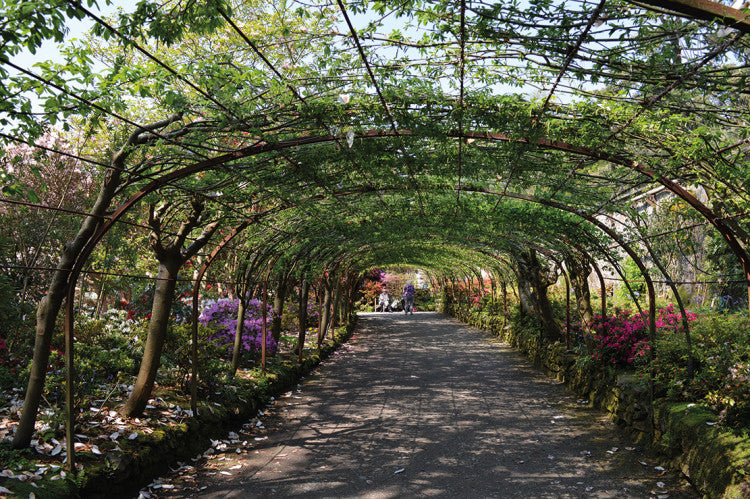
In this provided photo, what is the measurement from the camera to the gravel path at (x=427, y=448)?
4375mm

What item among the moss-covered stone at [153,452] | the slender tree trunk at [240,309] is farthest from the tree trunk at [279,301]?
the moss-covered stone at [153,452]

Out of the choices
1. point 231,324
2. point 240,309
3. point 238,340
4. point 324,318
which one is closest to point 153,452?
point 238,340

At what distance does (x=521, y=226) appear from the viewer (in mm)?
8711

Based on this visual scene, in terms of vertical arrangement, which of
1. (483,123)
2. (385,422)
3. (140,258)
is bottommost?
(385,422)

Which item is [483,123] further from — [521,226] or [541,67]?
[521,226]

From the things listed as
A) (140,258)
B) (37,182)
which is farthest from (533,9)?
(140,258)

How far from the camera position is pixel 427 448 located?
548 cm

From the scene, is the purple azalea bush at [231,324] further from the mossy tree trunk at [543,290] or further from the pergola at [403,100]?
the mossy tree trunk at [543,290]

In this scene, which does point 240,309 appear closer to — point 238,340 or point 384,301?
point 238,340

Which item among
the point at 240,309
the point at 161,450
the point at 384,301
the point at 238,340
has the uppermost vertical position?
the point at 240,309

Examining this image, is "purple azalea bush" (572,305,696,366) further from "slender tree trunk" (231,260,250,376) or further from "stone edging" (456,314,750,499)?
"slender tree trunk" (231,260,250,376)

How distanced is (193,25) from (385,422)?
5148mm

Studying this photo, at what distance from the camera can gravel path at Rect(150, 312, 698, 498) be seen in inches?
172

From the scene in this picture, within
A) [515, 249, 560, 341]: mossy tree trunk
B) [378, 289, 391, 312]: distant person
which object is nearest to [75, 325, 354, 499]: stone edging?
[515, 249, 560, 341]: mossy tree trunk
